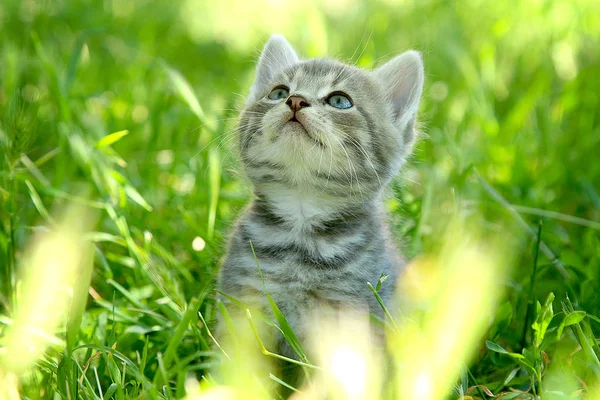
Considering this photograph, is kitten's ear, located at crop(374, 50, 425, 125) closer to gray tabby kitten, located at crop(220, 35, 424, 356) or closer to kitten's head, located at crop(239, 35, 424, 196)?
kitten's head, located at crop(239, 35, 424, 196)

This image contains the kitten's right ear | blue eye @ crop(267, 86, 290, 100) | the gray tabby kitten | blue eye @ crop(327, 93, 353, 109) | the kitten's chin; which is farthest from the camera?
the kitten's right ear

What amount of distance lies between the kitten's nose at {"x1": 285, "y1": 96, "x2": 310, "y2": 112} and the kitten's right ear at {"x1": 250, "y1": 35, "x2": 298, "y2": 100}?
0.66 meters

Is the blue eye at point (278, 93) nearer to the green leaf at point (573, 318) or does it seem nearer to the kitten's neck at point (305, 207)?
the kitten's neck at point (305, 207)

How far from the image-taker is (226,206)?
396 centimetres

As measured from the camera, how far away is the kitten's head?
273cm

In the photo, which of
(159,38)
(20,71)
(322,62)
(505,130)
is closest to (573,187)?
(505,130)

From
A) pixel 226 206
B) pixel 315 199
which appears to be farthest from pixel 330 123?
pixel 226 206

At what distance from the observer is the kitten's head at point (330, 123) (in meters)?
2.73

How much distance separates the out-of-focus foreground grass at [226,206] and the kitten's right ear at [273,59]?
0.29 metres

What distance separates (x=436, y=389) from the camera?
2051 mm

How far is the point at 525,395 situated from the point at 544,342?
207 millimetres

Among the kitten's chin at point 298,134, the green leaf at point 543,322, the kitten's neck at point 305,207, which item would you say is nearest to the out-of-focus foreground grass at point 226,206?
the green leaf at point 543,322

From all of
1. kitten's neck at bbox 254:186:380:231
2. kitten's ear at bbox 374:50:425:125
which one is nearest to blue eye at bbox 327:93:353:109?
kitten's ear at bbox 374:50:425:125

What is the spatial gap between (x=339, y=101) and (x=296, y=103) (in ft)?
0.89
